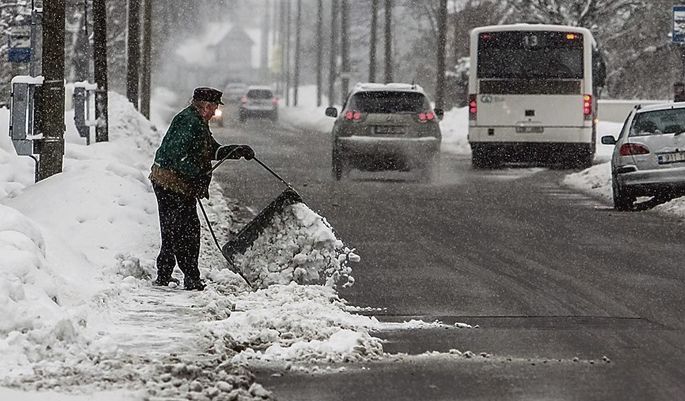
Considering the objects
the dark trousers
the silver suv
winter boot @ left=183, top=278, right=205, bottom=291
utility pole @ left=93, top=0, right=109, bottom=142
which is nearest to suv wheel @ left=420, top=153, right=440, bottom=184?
the silver suv

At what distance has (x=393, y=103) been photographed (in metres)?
25.5

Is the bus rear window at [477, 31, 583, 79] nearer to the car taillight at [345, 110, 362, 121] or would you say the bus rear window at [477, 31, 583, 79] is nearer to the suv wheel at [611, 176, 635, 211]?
the car taillight at [345, 110, 362, 121]

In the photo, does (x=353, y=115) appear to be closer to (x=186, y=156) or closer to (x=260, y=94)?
(x=186, y=156)

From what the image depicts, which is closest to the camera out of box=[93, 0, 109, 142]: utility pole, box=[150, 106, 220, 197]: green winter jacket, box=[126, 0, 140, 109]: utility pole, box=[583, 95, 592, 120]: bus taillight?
box=[150, 106, 220, 197]: green winter jacket

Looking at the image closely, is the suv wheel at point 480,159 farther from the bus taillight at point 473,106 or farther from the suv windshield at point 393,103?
the suv windshield at point 393,103

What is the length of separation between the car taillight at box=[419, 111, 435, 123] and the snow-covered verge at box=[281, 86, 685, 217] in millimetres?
2612

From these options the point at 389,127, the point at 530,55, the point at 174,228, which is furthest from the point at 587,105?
the point at 174,228

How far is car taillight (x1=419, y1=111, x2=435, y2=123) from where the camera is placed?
83.7 ft

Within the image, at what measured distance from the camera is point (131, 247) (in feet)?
41.3

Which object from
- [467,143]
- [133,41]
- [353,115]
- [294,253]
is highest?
[133,41]

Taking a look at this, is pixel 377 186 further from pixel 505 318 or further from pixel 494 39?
pixel 505 318

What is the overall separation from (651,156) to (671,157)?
28 centimetres

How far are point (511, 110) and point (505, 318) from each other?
20.1 metres

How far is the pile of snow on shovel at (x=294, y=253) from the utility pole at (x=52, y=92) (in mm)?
5583
